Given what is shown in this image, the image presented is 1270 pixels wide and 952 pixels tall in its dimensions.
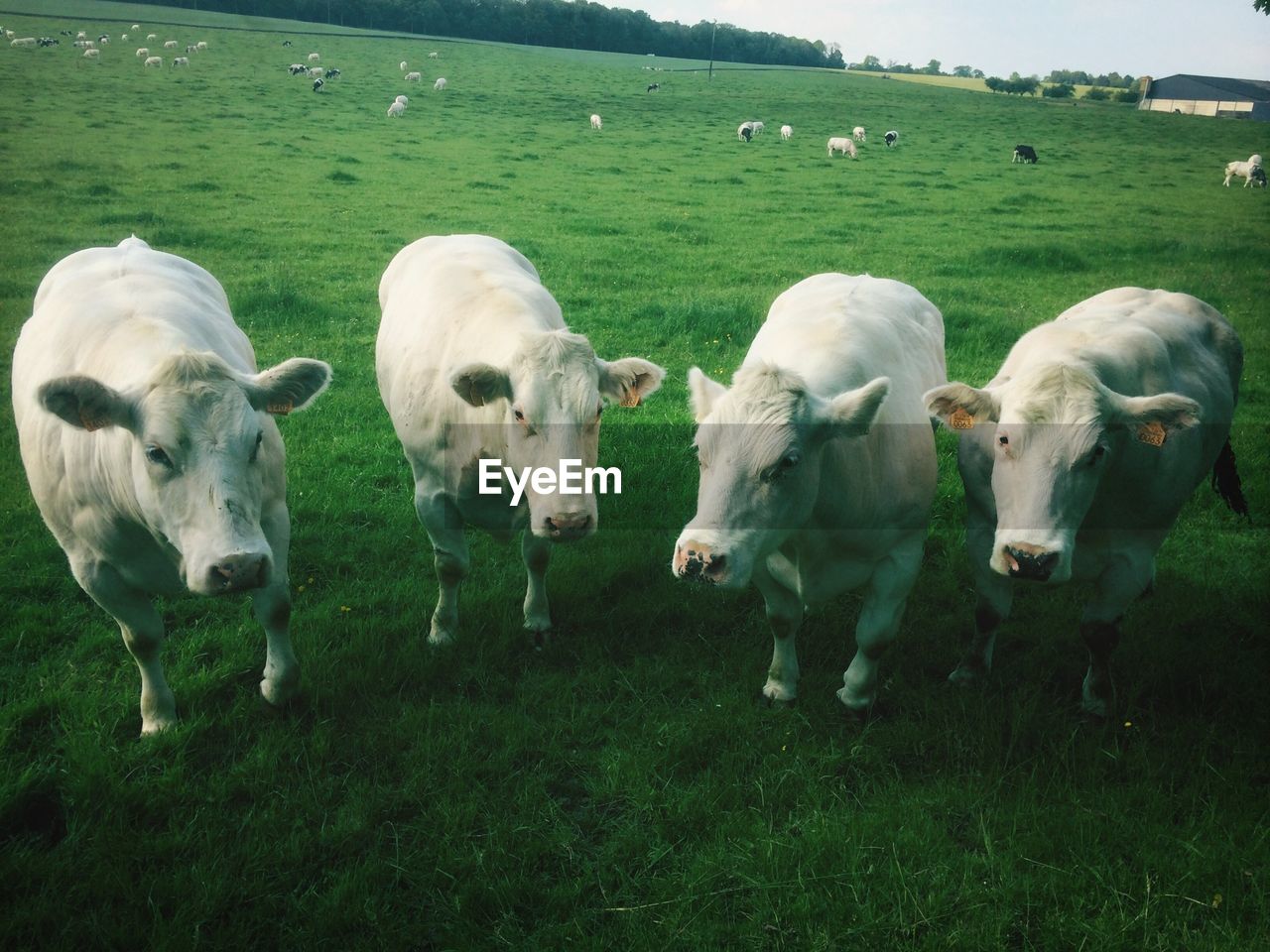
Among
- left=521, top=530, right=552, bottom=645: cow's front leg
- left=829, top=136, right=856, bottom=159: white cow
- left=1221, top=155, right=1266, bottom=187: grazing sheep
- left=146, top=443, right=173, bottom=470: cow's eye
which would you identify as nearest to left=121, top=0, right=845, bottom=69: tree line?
left=829, top=136, right=856, bottom=159: white cow

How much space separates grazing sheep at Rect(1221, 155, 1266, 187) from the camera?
20.8 metres

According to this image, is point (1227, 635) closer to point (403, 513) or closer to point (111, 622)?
point (403, 513)

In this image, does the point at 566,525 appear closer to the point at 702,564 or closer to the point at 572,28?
the point at 702,564

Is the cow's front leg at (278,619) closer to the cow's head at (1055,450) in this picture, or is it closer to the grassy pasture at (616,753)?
the grassy pasture at (616,753)

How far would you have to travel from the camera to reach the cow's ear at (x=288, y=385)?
3.44 m

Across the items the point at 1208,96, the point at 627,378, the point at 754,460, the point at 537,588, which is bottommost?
the point at 537,588

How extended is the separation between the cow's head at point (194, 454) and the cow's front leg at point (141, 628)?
2.16 ft

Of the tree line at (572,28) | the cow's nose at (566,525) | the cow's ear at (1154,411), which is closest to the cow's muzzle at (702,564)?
the cow's nose at (566,525)

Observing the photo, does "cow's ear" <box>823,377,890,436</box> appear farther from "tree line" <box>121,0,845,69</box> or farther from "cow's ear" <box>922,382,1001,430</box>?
"tree line" <box>121,0,845,69</box>

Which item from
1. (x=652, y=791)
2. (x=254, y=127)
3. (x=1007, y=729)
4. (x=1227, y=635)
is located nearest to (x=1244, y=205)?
(x=1227, y=635)

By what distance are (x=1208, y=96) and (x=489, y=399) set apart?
16544 millimetres

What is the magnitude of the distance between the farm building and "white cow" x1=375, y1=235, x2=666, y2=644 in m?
14.6

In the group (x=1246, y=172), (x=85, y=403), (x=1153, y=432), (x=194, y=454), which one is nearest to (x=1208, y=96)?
(x=1246, y=172)

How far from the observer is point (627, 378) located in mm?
4277
